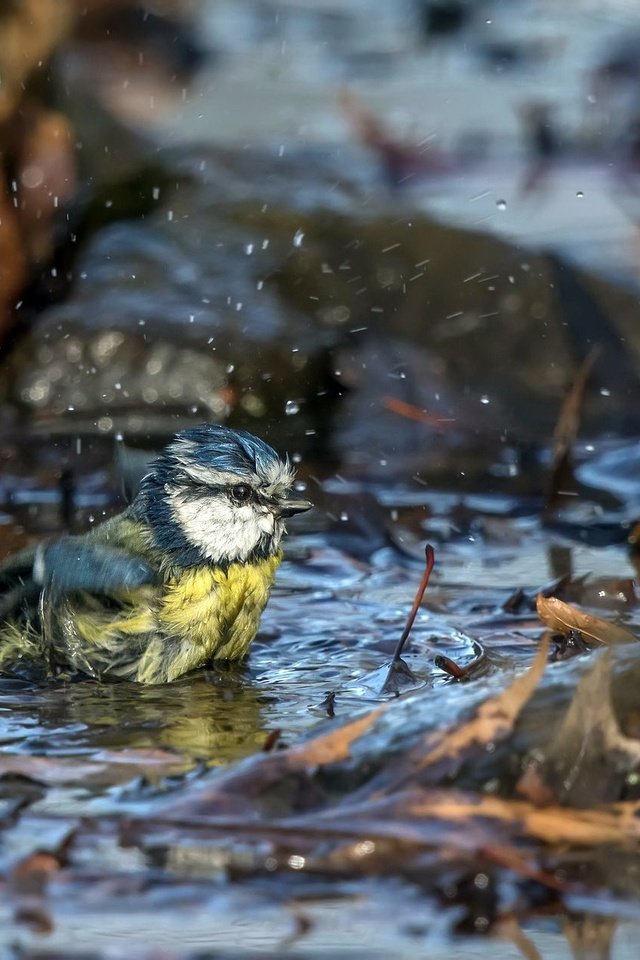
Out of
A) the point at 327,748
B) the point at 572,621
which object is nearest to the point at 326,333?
the point at 572,621

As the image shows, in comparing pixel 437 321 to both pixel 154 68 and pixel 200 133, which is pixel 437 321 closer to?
pixel 200 133

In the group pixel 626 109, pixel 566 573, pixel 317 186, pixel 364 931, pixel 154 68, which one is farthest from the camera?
pixel 154 68

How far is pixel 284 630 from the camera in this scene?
14.8ft

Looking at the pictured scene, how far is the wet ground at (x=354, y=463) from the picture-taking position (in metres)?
2.61

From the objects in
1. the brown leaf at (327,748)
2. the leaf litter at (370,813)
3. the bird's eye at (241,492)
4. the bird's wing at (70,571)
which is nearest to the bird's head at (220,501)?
the bird's eye at (241,492)

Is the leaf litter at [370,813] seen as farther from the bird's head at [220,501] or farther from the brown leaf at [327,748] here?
the bird's head at [220,501]

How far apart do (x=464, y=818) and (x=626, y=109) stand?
664 cm

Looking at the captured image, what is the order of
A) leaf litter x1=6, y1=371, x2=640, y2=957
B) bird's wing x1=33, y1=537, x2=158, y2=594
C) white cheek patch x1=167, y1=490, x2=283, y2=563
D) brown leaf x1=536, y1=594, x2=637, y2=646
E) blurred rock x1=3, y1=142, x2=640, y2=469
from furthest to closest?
blurred rock x1=3, y1=142, x2=640, y2=469 < white cheek patch x1=167, y1=490, x2=283, y2=563 < bird's wing x1=33, y1=537, x2=158, y2=594 < brown leaf x1=536, y1=594, x2=637, y2=646 < leaf litter x1=6, y1=371, x2=640, y2=957

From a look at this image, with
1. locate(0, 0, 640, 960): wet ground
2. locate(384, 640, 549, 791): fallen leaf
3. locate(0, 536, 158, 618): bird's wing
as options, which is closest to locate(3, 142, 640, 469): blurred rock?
locate(0, 0, 640, 960): wet ground

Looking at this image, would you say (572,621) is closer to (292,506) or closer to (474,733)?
(292,506)

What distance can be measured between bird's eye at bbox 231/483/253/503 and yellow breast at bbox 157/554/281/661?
0.70ft

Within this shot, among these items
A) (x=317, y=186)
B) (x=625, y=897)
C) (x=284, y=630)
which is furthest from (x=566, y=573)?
(x=317, y=186)

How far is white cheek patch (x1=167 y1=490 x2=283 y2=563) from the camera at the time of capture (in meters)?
4.27

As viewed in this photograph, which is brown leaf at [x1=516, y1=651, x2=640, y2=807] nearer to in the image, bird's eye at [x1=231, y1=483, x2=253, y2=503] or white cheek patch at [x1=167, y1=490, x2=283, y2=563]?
white cheek patch at [x1=167, y1=490, x2=283, y2=563]
